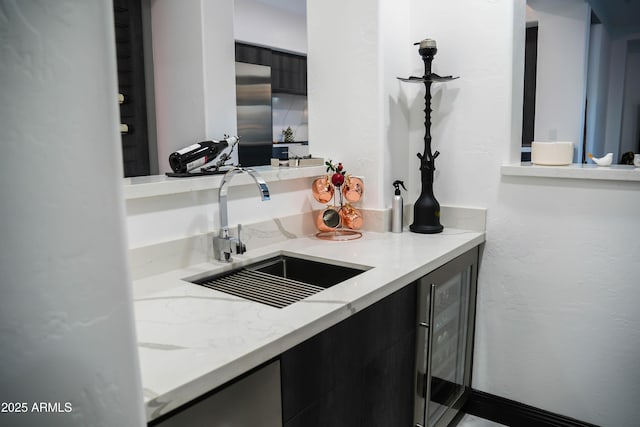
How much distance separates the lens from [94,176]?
21.1 inches

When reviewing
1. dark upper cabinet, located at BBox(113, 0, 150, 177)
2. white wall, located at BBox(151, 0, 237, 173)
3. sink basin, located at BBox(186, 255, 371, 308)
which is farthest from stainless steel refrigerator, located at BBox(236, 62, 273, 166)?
sink basin, located at BBox(186, 255, 371, 308)

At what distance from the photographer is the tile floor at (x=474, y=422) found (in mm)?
2199

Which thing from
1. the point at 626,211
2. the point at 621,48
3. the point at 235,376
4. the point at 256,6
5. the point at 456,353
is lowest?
the point at 456,353

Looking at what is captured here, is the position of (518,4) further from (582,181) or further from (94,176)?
(94,176)

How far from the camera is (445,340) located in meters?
1.96

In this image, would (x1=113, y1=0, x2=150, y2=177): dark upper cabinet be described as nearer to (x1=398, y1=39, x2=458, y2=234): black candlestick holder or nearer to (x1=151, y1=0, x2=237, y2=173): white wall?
(x1=151, y1=0, x2=237, y2=173): white wall

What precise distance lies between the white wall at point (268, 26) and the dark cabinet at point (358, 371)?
13.9ft

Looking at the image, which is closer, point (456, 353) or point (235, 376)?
point (235, 376)

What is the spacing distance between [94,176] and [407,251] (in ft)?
4.74

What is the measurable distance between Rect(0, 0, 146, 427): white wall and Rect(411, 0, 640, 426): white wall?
190 cm

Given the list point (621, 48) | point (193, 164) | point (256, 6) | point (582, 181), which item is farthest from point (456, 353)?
point (621, 48)

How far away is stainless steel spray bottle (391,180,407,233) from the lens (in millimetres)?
2143

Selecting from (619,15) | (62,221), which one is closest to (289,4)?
(619,15)

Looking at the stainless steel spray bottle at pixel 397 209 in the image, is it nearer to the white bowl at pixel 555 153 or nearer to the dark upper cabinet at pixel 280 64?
the white bowl at pixel 555 153
